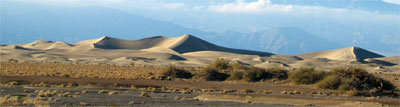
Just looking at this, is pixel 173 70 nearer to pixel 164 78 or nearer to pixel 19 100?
pixel 164 78

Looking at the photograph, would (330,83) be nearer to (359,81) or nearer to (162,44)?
(359,81)

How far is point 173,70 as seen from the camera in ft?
143

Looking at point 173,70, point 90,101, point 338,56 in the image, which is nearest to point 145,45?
point 338,56

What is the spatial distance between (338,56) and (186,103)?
392 ft

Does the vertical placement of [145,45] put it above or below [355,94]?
above

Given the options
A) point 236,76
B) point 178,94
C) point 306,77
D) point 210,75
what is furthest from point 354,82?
point 178,94

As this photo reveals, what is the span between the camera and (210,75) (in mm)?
42594

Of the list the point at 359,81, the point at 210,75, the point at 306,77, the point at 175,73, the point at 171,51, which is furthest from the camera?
the point at 171,51

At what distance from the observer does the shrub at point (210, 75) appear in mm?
42281

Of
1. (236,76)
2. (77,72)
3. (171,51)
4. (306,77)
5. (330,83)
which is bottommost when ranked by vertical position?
(330,83)

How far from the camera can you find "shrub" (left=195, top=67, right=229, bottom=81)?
42.3 meters

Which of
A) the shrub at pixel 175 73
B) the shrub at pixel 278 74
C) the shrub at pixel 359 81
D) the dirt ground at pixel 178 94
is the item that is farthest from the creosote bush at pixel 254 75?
the shrub at pixel 359 81

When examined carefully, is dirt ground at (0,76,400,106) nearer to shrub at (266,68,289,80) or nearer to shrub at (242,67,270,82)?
shrub at (242,67,270,82)

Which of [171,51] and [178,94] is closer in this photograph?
[178,94]
